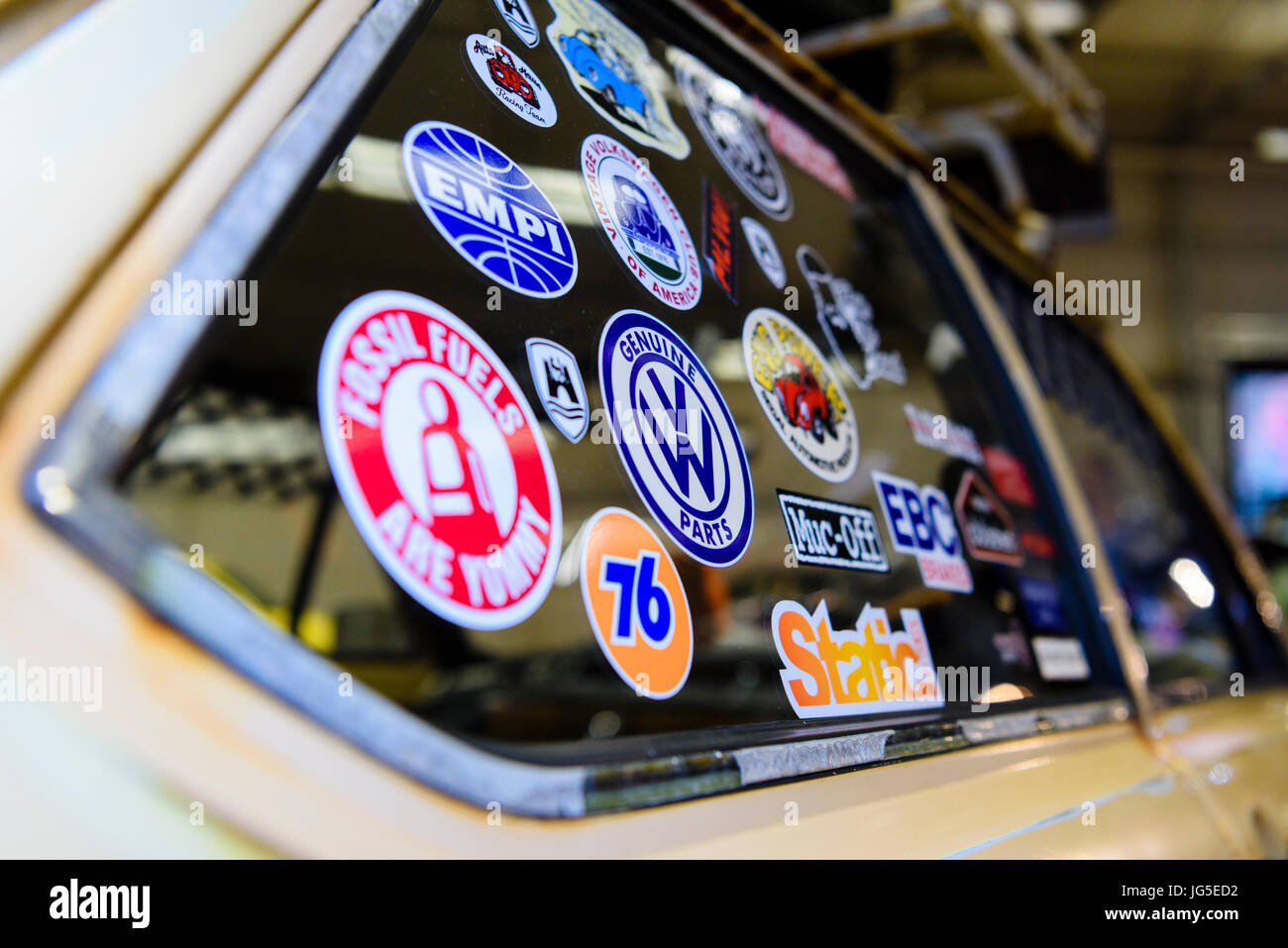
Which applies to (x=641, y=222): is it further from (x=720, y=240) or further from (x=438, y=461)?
(x=438, y=461)

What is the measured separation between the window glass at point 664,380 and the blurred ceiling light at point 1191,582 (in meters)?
0.94

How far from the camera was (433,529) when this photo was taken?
566mm

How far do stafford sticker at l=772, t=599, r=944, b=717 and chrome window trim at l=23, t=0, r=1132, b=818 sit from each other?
0.12 meters

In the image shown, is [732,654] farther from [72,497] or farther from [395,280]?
[72,497]

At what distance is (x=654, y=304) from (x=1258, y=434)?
9285mm

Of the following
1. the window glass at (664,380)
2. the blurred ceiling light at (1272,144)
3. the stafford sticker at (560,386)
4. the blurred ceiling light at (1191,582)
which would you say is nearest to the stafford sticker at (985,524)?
the window glass at (664,380)

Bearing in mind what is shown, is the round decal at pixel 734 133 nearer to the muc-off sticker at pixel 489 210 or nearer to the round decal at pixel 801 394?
the round decal at pixel 801 394

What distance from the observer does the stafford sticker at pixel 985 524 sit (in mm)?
1189

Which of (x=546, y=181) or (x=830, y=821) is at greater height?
(x=546, y=181)

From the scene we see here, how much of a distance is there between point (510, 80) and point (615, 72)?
0.19 meters

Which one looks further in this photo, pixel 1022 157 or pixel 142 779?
pixel 1022 157

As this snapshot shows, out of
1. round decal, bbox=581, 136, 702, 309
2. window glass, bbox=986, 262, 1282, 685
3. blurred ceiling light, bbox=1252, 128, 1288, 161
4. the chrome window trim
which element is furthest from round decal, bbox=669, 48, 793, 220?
blurred ceiling light, bbox=1252, 128, 1288, 161

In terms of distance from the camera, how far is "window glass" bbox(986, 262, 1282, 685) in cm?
196
